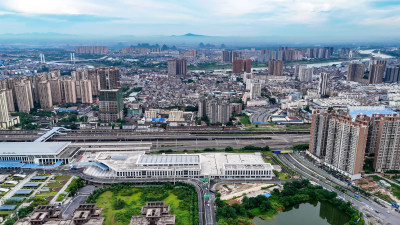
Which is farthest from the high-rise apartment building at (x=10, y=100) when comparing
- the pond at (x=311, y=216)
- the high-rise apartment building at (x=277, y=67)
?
the high-rise apartment building at (x=277, y=67)

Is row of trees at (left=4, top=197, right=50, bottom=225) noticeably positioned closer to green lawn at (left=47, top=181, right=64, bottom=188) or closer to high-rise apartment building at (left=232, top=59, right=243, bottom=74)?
green lawn at (left=47, top=181, right=64, bottom=188)

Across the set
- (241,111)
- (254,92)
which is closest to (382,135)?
(241,111)

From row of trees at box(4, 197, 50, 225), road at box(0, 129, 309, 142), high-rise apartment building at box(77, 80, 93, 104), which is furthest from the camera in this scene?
high-rise apartment building at box(77, 80, 93, 104)

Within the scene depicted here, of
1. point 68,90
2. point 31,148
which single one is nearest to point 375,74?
point 68,90

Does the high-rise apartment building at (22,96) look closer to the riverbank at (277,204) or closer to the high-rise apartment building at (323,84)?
the riverbank at (277,204)

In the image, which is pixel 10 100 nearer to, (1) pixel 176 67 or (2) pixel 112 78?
(2) pixel 112 78

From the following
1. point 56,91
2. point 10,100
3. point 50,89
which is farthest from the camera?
point 56,91

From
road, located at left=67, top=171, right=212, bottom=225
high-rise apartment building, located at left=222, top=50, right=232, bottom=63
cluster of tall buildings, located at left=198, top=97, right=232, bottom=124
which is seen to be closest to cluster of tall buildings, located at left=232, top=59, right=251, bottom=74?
high-rise apartment building, located at left=222, top=50, right=232, bottom=63
